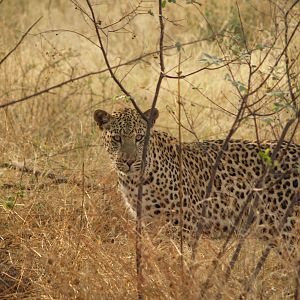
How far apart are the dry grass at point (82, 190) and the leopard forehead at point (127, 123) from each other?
15.2 inches

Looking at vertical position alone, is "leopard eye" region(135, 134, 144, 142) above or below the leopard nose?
above

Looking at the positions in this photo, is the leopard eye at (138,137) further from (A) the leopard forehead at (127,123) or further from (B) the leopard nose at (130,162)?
(B) the leopard nose at (130,162)

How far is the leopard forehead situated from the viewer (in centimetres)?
706

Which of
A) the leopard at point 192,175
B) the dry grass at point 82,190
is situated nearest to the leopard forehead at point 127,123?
the leopard at point 192,175

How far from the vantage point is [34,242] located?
6.28 metres

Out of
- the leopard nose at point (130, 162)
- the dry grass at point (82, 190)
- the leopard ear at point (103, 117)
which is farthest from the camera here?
the leopard ear at point (103, 117)

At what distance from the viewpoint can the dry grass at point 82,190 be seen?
17.5 feet

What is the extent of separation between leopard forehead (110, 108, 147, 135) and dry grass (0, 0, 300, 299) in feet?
1.26

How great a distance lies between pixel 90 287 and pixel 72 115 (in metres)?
4.44

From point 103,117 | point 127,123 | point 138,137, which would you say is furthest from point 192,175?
point 103,117

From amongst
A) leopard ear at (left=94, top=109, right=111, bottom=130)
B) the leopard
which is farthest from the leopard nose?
leopard ear at (left=94, top=109, right=111, bottom=130)

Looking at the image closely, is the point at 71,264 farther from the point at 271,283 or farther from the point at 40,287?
the point at 271,283

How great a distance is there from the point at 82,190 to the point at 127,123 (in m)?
0.92

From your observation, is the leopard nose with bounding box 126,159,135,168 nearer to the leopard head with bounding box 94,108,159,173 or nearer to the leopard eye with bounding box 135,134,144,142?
the leopard head with bounding box 94,108,159,173
